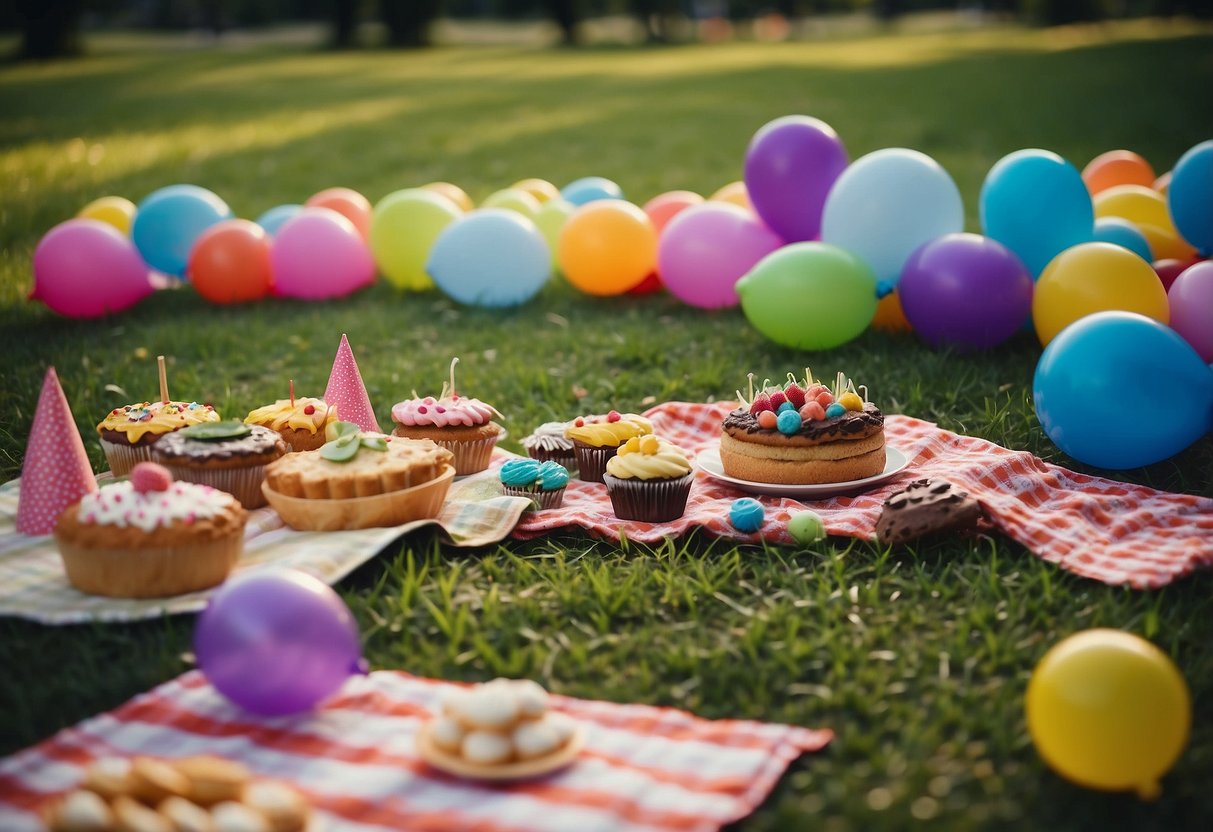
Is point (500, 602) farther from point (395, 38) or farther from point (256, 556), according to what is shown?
point (395, 38)

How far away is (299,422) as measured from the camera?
4508mm

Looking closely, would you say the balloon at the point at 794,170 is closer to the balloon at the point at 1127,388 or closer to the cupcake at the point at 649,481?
the balloon at the point at 1127,388

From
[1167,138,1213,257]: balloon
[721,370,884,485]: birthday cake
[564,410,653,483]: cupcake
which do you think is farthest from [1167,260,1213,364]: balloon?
[564,410,653,483]: cupcake

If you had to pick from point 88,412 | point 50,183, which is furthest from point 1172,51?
point 88,412

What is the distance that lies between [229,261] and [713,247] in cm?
311

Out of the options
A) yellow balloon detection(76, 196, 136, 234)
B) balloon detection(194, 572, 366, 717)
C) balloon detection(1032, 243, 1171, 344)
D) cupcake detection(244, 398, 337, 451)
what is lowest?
balloon detection(194, 572, 366, 717)

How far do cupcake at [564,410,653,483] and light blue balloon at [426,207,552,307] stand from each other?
110 inches

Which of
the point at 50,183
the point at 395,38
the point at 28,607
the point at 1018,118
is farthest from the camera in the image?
the point at 395,38

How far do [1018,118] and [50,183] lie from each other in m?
12.2

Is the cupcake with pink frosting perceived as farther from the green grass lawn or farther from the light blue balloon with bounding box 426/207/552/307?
the light blue balloon with bounding box 426/207/552/307

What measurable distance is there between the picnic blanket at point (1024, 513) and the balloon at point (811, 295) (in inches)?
50.0

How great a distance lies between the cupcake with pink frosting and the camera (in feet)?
15.2

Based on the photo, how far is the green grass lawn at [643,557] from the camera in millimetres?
2953

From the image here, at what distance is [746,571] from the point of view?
3.95 metres
